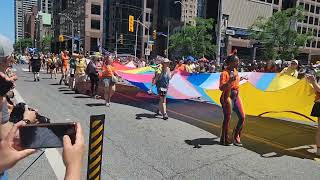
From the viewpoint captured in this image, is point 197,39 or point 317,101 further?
point 197,39

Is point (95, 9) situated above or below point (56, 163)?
above

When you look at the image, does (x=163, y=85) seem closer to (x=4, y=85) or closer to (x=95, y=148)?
(x=95, y=148)

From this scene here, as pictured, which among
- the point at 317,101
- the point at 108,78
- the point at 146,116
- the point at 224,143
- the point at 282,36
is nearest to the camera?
the point at 317,101

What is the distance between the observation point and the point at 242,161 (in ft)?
21.4

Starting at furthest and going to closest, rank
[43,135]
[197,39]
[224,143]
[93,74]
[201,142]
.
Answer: [197,39], [93,74], [201,142], [224,143], [43,135]

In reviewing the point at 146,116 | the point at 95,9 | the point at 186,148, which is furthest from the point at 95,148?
the point at 95,9

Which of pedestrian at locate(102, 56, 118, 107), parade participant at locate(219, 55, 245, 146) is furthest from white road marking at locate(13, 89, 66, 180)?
pedestrian at locate(102, 56, 118, 107)

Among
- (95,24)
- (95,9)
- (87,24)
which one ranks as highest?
(95,9)

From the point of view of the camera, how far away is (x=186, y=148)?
723cm

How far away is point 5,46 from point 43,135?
57 cm

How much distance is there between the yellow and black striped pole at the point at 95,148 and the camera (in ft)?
9.96

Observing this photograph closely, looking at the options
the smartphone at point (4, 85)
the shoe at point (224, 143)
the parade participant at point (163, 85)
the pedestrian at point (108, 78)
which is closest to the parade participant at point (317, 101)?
the shoe at point (224, 143)

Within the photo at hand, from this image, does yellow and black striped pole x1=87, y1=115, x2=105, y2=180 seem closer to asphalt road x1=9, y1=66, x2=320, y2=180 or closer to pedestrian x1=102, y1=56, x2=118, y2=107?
asphalt road x1=9, y1=66, x2=320, y2=180

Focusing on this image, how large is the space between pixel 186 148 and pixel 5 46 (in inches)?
213
